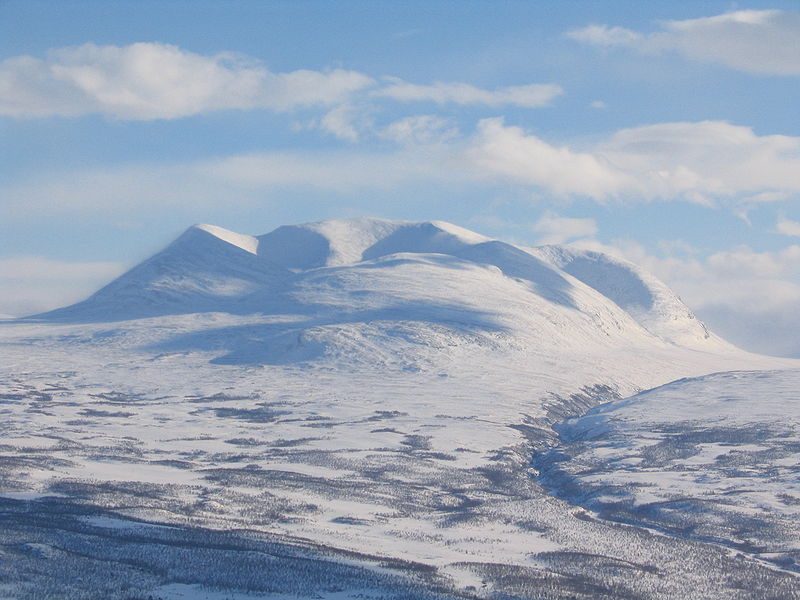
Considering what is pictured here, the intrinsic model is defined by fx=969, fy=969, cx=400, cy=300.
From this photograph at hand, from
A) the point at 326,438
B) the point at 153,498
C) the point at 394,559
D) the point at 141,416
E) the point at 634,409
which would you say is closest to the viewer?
the point at 394,559

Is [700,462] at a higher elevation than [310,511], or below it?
higher

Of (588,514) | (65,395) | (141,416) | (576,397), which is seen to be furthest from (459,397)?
(588,514)

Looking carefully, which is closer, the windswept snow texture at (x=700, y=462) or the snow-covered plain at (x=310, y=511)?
the snow-covered plain at (x=310, y=511)

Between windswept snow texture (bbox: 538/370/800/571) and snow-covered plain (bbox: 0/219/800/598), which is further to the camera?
windswept snow texture (bbox: 538/370/800/571)

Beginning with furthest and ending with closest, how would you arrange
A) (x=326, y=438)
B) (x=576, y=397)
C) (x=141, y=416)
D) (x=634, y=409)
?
1. (x=576, y=397)
2. (x=634, y=409)
3. (x=141, y=416)
4. (x=326, y=438)

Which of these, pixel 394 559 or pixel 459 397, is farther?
pixel 459 397

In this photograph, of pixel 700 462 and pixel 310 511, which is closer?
pixel 310 511

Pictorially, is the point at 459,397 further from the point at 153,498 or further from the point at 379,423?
the point at 153,498
